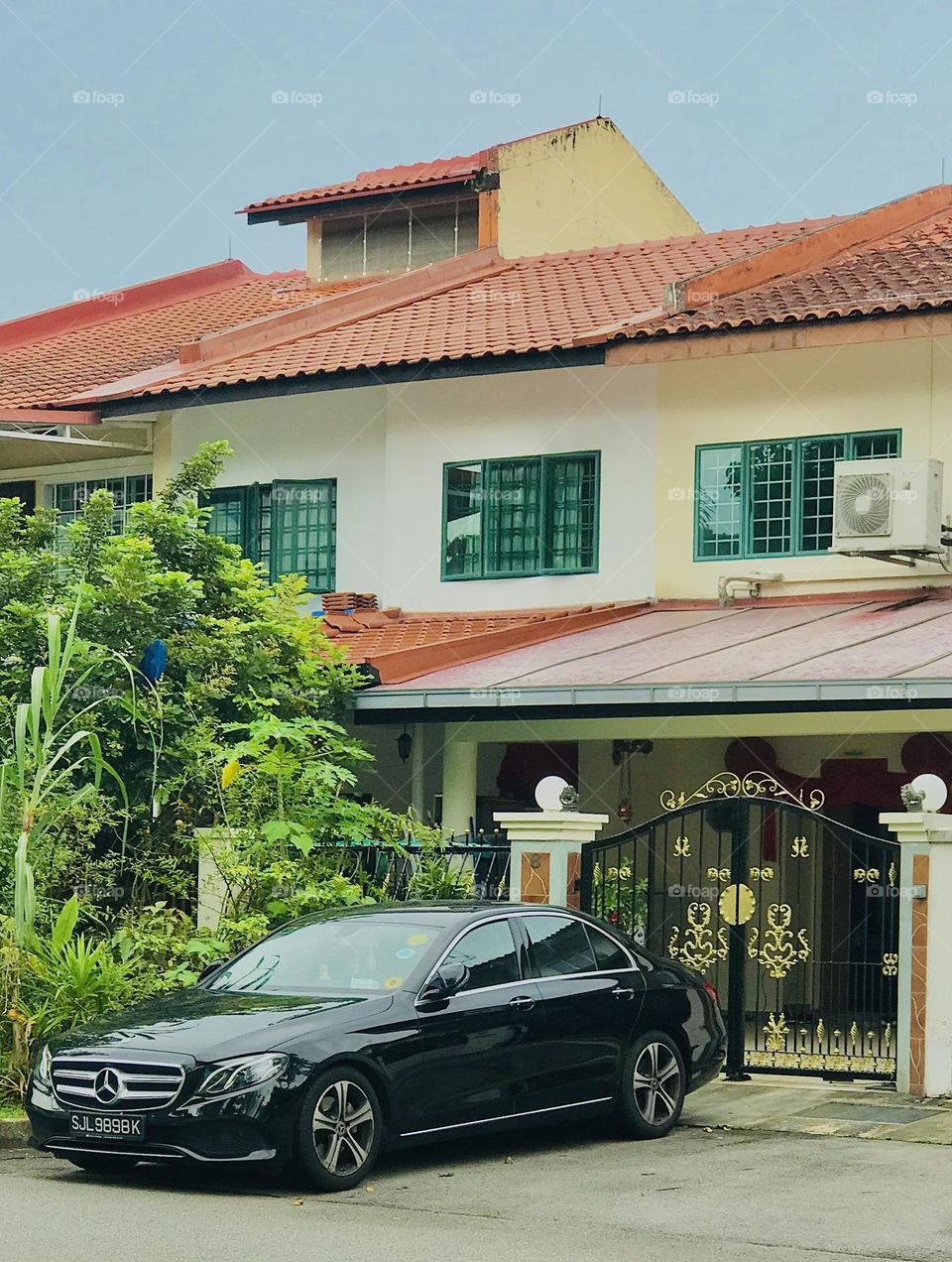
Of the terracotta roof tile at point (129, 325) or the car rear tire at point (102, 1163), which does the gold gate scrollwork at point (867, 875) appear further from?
the terracotta roof tile at point (129, 325)

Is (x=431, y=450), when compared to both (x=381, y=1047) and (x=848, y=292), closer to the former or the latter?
(x=848, y=292)

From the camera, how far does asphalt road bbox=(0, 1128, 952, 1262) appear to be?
8.81 metres

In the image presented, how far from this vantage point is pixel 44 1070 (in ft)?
35.2

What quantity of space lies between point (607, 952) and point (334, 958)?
1822 mm

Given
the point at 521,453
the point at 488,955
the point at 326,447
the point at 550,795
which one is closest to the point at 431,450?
the point at 521,453

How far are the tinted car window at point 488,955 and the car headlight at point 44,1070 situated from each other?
221 cm

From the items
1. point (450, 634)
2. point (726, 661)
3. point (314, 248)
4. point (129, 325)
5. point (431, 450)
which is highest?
point (314, 248)

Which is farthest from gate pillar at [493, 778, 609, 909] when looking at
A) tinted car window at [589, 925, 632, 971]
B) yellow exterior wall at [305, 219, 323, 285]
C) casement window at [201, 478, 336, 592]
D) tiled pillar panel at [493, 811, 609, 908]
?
yellow exterior wall at [305, 219, 323, 285]

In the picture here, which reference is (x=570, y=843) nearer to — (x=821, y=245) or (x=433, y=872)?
(x=433, y=872)

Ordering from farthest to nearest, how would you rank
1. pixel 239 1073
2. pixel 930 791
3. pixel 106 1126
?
1. pixel 930 791
2. pixel 106 1126
3. pixel 239 1073

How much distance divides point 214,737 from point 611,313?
296 inches

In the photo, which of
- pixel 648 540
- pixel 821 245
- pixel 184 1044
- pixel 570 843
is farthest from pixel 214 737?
pixel 821 245

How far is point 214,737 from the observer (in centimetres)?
1692

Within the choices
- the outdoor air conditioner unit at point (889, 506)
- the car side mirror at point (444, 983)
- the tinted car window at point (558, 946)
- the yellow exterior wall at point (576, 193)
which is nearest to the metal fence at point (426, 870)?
the tinted car window at point (558, 946)
